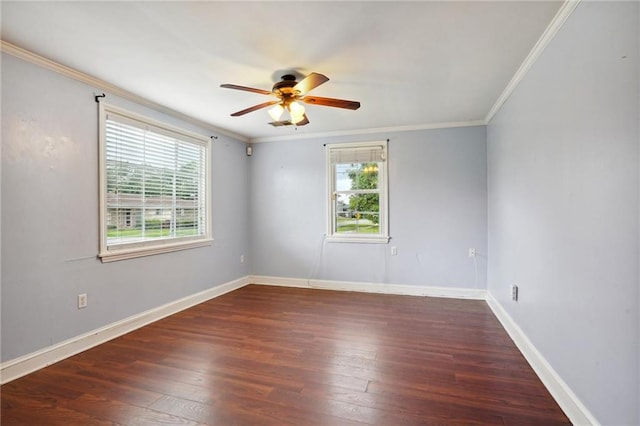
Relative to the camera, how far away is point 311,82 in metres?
2.33

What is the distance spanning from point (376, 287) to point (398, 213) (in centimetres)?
115

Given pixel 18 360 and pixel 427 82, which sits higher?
pixel 427 82

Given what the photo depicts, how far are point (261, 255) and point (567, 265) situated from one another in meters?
4.13

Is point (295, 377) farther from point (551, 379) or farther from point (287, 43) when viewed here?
point (287, 43)

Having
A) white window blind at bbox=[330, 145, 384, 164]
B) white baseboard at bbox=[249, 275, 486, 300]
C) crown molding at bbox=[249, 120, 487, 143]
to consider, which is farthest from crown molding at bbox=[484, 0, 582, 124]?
white baseboard at bbox=[249, 275, 486, 300]

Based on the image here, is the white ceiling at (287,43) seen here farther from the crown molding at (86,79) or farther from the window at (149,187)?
the window at (149,187)

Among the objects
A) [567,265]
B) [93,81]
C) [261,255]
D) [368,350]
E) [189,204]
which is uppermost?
[93,81]

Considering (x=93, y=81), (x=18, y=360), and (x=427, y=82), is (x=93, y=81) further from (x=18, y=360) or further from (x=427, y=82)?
(x=427, y=82)

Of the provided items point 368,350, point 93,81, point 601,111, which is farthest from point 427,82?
point 93,81

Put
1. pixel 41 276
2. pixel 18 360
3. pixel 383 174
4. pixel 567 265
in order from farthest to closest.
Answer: pixel 383 174, pixel 41 276, pixel 18 360, pixel 567 265

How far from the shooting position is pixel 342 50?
228 cm

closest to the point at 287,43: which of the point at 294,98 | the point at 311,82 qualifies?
the point at 311,82

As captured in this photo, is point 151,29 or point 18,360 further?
point 18,360

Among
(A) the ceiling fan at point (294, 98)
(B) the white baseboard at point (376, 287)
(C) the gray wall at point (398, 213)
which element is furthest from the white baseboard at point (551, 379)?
(A) the ceiling fan at point (294, 98)
